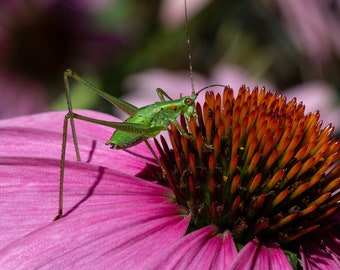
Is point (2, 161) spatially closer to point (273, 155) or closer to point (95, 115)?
point (95, 115)

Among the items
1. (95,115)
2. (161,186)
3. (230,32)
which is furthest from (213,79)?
(161,186)

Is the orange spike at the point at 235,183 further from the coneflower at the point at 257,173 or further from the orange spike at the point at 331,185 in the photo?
the orange spike at the point at 331,185

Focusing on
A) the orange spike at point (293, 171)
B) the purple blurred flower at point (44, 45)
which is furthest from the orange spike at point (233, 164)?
the purple blurred flower at point (44, 45)

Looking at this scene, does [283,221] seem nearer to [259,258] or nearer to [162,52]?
[259,258]

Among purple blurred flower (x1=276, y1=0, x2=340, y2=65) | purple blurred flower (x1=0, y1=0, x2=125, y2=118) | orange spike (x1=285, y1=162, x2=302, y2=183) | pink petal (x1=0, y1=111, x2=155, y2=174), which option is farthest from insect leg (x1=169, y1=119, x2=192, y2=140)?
purple blurred flower (x1=0, y1=0, x2=125, y2=118)

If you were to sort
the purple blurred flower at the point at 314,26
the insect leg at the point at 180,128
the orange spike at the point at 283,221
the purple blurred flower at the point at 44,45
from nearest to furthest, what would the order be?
the orange spike at the point at 283,221 → the insect leg at the point at 180,128 → the purple blurred flower at the point at 314,26 → the purple blurred flower at the point at 44,45

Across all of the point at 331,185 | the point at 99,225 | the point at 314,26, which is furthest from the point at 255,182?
the point at 314,26
